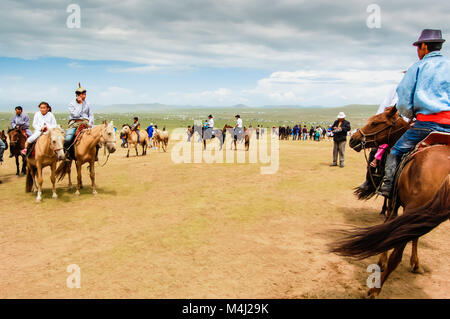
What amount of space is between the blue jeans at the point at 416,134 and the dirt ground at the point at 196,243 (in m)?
2.03

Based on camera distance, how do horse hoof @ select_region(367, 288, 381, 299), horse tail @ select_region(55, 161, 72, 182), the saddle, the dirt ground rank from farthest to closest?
horse tail @ select_region(55, 161, 72, 182) < the dirt ground < horse hoof @ select_region(367, 288, 381, 299) < the saddle

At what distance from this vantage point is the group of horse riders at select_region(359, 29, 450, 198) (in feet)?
12.5

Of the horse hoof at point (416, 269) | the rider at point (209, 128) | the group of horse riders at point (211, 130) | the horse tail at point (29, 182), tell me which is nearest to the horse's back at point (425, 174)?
the horse hoof at point (416, 269)

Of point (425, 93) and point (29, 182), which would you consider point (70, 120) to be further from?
point (425, 93)

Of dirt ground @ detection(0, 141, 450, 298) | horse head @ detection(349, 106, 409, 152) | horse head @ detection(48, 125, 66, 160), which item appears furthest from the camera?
horse head @ detection(48, 125, 66, 160)

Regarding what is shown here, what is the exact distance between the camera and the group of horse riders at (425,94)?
150 inches

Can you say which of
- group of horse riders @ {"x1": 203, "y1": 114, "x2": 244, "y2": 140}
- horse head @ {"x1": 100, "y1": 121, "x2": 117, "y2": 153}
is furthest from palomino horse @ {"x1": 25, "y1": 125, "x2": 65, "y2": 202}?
group of horse riders @ {"x1": 203, "y1": 114, "x2": 244, "y2": 140}

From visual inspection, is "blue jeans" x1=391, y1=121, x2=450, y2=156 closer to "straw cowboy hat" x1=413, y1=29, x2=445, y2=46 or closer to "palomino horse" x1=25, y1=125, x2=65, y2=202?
"straw cowboy hat" x1=413, y1=29, x2=445, y2=46

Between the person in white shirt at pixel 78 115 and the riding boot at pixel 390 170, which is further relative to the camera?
the person in white shirt at pixel 78 115

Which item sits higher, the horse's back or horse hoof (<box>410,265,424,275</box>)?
the horse's back

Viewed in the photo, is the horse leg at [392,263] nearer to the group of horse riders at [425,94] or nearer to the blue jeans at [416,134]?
the group of horse riders at [425,94]

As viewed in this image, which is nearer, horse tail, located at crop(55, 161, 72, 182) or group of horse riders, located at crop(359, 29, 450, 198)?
group of horse riders, located at crop(359, 29, 450, 198)
